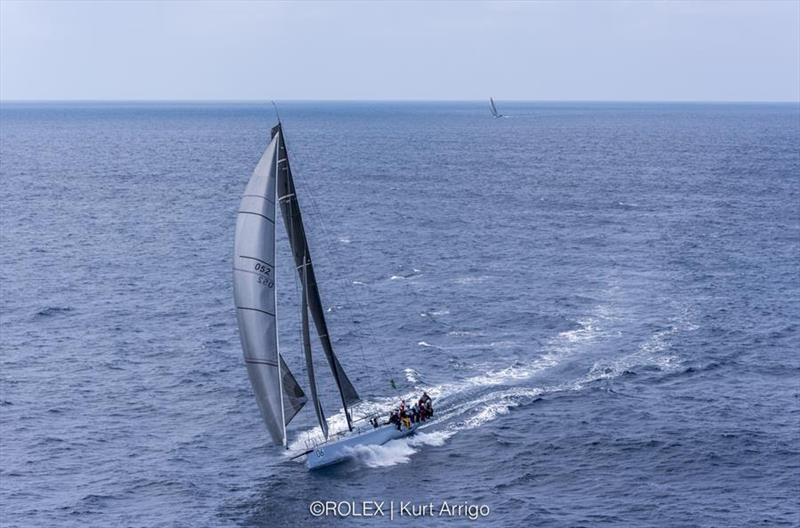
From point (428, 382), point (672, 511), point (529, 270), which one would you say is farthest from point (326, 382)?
point (529, 270)

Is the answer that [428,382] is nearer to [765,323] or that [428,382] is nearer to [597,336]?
[597,336]

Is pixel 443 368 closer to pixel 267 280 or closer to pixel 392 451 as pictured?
pixel 392 451

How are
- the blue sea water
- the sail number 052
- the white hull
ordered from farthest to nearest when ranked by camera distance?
the white hull, the blue sea water, the sail number 052

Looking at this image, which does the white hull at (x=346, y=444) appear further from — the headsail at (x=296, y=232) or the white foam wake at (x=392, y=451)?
the headsail at (x=296, y=232)

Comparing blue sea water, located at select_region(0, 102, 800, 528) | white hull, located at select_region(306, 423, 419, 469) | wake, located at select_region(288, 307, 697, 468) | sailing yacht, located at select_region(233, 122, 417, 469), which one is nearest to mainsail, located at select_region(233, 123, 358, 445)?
sailing yacht, located at select_region(233, 122, 417, 469)

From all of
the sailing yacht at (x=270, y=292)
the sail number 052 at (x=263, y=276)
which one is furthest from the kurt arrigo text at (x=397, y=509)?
the sail number 052 at (x=263, y=276)

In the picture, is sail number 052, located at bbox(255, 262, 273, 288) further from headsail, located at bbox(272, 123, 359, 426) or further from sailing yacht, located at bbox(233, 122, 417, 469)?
headsail, located at bbox(272, 123, 359, 426)
